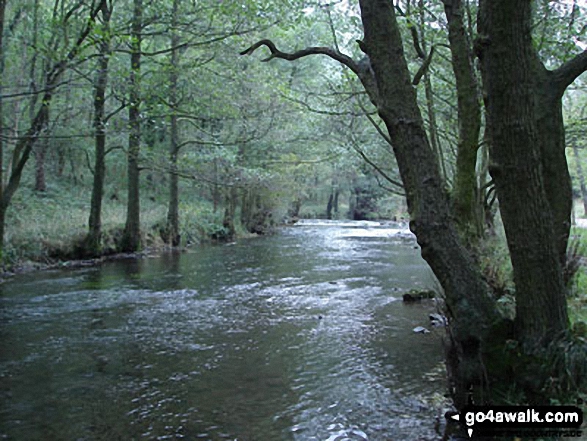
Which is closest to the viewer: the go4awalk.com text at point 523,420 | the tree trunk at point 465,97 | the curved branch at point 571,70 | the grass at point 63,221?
the go4awalk.com text at point 523,420

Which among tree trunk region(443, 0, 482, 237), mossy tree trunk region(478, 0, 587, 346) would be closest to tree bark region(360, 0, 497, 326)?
mossy tree trunk region(478, 0, 587, 346)

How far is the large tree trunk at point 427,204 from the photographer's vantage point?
423 cm

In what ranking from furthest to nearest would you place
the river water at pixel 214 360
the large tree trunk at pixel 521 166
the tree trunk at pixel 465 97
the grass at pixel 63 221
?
the grass at pixel 63 221, the tree trunk at pixel 465 97, the river water at pixel 214 360, the large tree trunk at pixel 521 166

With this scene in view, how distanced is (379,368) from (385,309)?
133 inches

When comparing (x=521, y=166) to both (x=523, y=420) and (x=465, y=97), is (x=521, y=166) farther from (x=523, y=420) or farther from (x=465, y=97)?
(x=465, y=97)

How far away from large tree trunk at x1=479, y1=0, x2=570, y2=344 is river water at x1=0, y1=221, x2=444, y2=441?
1.55 m

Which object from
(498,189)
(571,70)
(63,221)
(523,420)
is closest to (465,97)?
(571,70)

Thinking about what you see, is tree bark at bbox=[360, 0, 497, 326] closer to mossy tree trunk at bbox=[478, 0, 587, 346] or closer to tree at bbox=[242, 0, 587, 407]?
tree at bbox=[242, 0, 587, 407]

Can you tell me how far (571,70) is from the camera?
4.24 meters

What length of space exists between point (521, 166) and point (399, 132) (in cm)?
106

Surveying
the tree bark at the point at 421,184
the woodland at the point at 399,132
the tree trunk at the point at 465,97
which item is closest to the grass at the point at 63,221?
the woodland at the point at 399,132

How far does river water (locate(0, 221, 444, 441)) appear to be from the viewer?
4.65m

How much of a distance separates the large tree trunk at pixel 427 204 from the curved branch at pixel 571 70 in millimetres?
1294

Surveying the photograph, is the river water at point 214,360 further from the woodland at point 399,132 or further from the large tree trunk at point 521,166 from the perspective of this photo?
the large tree trunk at point 521,166
